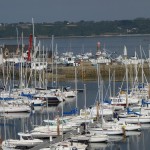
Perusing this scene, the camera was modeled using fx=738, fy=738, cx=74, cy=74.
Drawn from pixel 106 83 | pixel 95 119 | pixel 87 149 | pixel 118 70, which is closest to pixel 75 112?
pixel 95 119

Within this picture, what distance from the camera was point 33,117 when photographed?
39250mm

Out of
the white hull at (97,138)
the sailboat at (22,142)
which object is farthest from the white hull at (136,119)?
the sailboat at (22,142)

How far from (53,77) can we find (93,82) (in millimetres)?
3271

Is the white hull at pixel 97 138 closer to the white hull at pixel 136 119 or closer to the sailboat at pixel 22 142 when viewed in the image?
the sailboat at pixel 22 142

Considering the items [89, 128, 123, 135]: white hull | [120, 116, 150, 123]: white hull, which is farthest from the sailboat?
[120, 116, 150, 123]: white hull

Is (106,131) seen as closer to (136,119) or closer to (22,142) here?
(136,119)

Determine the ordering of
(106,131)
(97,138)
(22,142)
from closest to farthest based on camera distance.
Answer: (22,142), (97,138), (106,131)

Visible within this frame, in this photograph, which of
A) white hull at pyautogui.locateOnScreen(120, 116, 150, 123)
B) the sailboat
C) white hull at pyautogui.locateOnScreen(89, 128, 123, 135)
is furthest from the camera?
white hull at pyautogui.locateOnScreen(120, 116, 150, 123)

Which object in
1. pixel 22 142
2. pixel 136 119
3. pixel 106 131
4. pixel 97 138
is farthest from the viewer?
pixel 136 119

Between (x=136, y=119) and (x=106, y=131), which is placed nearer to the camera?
(x=106, y=131)

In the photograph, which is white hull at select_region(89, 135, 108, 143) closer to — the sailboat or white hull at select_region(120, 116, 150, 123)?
the sailboat

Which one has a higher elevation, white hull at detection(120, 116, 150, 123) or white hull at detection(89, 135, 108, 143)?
white hull at detection(120, 116, 150, 123)

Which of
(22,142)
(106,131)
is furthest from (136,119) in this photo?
(22,142)

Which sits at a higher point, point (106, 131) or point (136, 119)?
point (136, 119)
